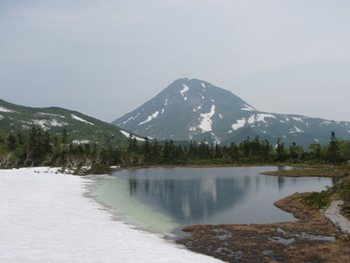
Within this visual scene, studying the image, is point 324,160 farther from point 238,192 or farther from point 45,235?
point 45,235

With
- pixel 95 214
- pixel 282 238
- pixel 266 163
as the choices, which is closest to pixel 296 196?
pixel 282 238

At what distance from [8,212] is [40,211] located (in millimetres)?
3077

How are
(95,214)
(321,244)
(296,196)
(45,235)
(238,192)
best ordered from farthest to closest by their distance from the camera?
(238,192) < (296,196) < (95,214) < (321,244) < (45,235)

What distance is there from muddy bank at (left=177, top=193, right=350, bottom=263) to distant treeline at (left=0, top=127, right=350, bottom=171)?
84.3 metres

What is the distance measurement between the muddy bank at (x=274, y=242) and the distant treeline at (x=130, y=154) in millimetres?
84305

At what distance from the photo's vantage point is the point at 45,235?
60.0 feet

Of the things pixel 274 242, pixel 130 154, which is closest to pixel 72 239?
pixel 274 242

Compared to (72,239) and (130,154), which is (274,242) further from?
(130,154)

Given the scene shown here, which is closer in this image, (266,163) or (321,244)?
(321,244)

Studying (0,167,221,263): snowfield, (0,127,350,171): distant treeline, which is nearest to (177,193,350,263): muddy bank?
(0,167,221,263): snowfield

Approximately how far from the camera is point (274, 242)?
2044 cm

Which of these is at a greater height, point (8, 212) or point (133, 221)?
point (8, 212)

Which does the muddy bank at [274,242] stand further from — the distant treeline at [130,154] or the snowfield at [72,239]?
the distant treeline at [130,154]

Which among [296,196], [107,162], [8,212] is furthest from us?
[107,162]
